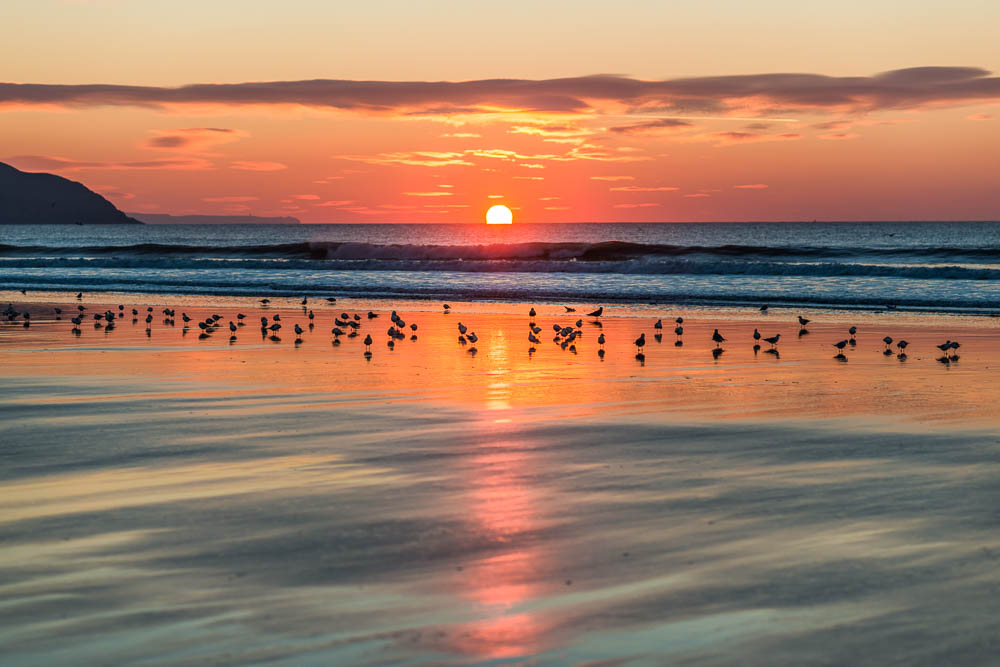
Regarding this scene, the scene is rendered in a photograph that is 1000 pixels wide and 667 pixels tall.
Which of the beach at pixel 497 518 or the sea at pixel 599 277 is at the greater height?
the sea at pixel 599 277

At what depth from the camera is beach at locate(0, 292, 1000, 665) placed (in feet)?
14.7

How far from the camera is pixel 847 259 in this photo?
56656 millimetres

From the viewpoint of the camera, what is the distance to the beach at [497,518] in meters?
4.47

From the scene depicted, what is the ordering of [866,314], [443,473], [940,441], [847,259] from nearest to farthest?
1. [443,473]
2. [940,441]
3. [866,314]
4. [847,259]

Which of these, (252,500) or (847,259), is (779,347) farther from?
(847,259)

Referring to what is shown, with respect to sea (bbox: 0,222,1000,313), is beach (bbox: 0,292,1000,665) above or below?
below

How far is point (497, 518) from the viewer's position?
20.7 ft

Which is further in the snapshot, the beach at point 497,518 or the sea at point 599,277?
the sea at point 599,277

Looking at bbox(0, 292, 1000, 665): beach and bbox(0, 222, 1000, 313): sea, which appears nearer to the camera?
bbox(0, 292, 1000, 665): beach

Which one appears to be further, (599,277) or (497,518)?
(599,277)

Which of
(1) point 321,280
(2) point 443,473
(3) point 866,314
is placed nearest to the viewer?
(2) point 443,473

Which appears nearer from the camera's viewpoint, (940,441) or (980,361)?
(940,441)

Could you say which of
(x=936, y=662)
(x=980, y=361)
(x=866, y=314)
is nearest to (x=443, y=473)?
(x=936, y=662)

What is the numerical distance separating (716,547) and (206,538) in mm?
2675
